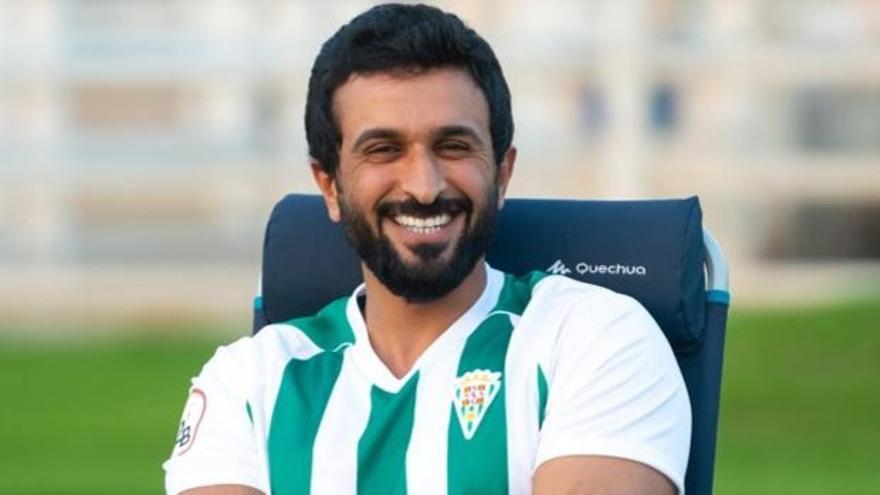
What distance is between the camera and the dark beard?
300 cm

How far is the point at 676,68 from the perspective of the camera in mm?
12773

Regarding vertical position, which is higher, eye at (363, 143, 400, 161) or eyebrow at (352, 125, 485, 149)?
eyebrow at (352, 125, 485, 149)

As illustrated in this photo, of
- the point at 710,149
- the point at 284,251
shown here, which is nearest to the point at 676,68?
the point at 710,149

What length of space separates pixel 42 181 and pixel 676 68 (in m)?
2.98

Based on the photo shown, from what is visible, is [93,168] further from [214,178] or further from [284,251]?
[284,251]

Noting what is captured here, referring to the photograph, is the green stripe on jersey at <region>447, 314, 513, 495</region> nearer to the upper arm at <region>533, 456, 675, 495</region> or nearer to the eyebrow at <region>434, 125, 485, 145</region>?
the upper arm at <region>533, 456, 675, 495</region>

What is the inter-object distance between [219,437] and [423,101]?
0.44 meters

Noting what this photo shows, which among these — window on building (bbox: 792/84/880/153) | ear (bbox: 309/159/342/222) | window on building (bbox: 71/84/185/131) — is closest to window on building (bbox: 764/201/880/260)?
window on building (bbox: 792/84/880/153)

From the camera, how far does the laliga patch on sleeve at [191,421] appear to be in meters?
3.09

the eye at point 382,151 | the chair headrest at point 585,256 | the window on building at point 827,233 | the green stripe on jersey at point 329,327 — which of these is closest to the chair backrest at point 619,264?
the chair headrest at point 585,256

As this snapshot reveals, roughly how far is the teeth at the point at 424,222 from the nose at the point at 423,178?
2cm

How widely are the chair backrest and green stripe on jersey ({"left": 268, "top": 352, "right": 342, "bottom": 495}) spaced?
1.30 feet

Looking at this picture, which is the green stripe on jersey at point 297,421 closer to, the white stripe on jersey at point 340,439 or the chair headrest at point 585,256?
the white stripe on jersey at point 340,439

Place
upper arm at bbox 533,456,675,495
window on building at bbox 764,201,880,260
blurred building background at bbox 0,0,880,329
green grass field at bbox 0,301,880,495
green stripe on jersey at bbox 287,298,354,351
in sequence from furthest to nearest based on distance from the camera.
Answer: window on building at bbox 764,201,880,260 < blurred building background at bbox 0,0,880,329 < green grass field at bbox 0,301,880,495 < green stripe on jersey at bbox 287,298,354,351 < upper arm at bbox 533,456,675,495
